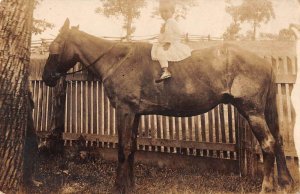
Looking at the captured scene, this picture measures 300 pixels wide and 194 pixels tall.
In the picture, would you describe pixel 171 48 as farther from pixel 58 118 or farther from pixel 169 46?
pixel 58 118

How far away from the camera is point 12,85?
149 inches

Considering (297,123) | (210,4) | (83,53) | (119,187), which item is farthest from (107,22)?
(297,123)

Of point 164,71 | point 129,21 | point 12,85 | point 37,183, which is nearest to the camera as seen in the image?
point 12,85

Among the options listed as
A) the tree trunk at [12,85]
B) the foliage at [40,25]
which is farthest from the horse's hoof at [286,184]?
the foliage at [40,25]

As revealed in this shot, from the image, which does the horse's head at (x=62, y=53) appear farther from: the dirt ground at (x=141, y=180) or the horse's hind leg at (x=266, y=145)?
the horse's hind leg at (x=266, y=145)

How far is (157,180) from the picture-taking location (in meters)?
4.78

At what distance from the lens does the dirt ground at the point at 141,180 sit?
4.28m

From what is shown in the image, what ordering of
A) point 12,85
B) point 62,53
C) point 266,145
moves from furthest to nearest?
1. point 62,53
2. point 266,145
3. point 12,85

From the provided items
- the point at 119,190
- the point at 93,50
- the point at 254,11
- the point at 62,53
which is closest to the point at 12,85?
the point at 62,53

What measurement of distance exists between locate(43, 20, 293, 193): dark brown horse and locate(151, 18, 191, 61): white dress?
0.37 ft

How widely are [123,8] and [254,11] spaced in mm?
2673

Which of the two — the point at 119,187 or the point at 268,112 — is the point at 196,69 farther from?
the point at 119,187

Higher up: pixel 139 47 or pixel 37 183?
pixel 139 47

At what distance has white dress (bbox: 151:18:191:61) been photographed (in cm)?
431
